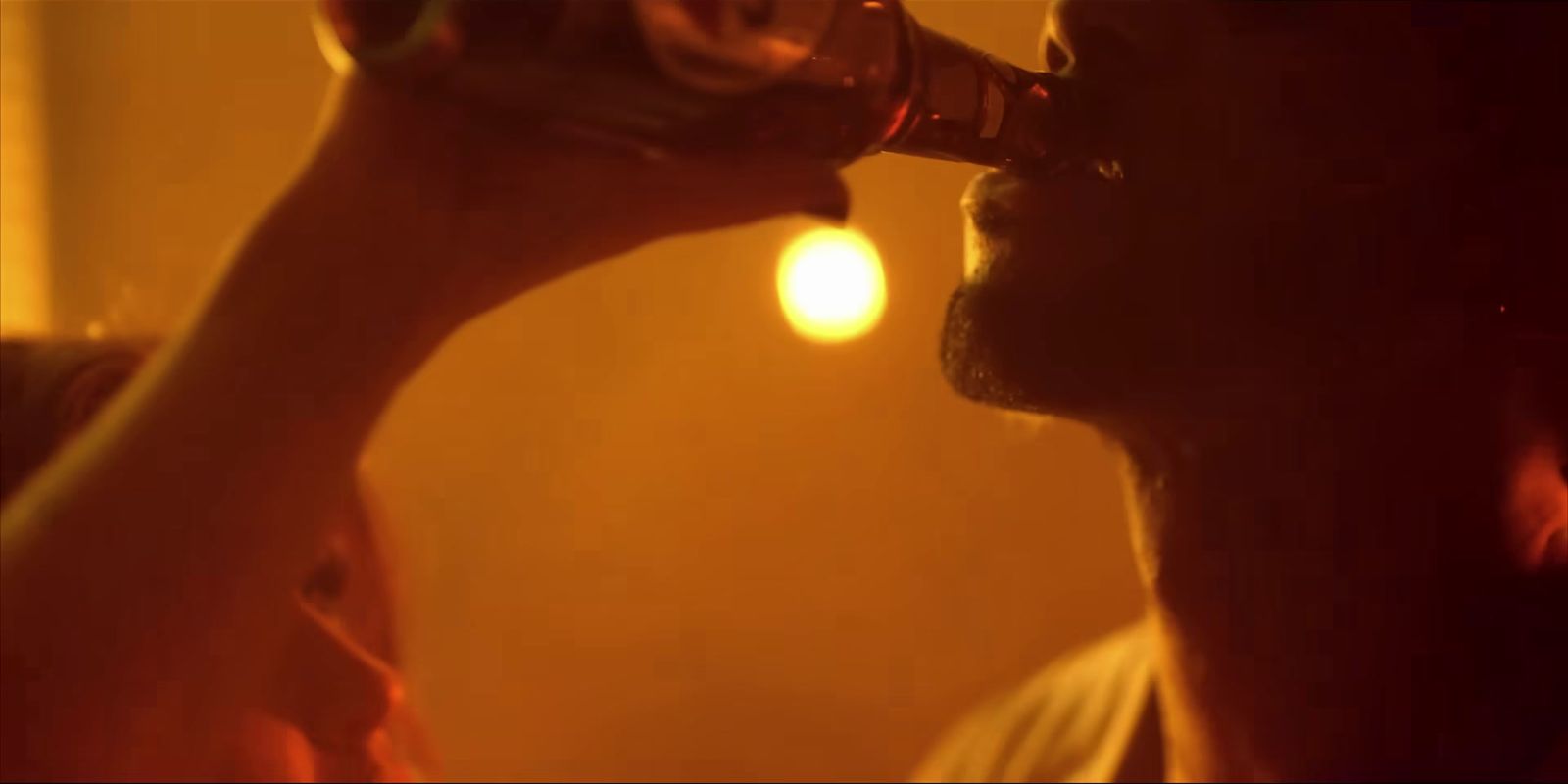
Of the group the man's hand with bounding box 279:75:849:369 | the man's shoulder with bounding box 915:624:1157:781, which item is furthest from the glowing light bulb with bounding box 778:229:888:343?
the man's hand with bounding box 279:75:849:369

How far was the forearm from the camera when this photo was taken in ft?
0.97

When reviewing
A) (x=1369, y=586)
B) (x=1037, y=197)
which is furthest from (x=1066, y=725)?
(x=1037, y=197)

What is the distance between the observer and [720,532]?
37.8 inches

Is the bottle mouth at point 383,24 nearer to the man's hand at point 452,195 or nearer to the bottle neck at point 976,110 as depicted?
the man's hand at point 452,195

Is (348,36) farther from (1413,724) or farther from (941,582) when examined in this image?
(941,582)

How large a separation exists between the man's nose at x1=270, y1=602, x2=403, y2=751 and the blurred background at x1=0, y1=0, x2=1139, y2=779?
278 millimetres

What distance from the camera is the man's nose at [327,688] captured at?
1.63 ft

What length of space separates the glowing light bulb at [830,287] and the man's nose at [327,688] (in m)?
0.44

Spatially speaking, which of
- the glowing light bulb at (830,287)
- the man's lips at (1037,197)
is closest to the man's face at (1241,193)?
the man's lips at (1037,197)

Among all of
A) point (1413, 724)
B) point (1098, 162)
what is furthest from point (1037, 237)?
point (1413, 724)

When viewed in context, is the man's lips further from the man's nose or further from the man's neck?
the man's nose

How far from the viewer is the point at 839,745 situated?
38.8 inches

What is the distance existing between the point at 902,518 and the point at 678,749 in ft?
0.89

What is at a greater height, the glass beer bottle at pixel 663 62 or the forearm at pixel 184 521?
the glass beer bottle at pixel 663 62
